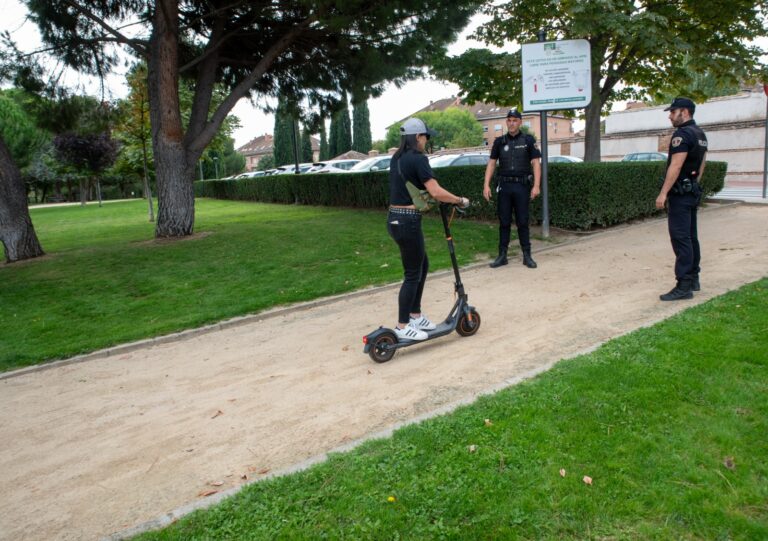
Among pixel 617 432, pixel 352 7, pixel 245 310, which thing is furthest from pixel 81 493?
pixel 352 7

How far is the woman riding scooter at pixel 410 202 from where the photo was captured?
4602 mm

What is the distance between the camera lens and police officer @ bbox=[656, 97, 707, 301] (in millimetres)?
5840

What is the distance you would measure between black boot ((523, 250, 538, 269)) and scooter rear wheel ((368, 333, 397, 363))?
3892mm

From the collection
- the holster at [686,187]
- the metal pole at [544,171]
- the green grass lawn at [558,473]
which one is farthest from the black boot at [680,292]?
the metal pole at [544,171]

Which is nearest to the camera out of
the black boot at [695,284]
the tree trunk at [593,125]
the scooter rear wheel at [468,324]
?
the scooter rear wheel at [468,324]

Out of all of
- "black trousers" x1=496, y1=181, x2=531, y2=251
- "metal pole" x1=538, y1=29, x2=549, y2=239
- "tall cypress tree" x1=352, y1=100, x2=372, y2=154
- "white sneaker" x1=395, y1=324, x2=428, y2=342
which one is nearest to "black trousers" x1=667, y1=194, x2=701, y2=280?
"black trousers" x1=496, y1=181, x2=531, y2=251

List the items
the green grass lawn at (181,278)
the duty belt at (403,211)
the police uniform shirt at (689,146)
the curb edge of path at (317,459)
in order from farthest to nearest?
the green grass lawn at (181,278) → the police uniform shirt at (689,146) → the duty belt at (403,211) → the curb edge of path at (317,459)

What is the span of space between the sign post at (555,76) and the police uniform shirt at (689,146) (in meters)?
3.73

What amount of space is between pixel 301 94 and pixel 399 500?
13.6 metres

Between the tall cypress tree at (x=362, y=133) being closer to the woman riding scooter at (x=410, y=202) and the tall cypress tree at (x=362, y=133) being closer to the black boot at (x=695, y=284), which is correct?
the black boot at (x=695, y=284)

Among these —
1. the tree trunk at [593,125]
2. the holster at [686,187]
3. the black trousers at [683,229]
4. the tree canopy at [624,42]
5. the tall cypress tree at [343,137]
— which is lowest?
the black trousers at [683,229]

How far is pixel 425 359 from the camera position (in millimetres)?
4918

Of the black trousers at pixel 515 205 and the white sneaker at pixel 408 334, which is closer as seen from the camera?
the white sneaker at pixel 408 334

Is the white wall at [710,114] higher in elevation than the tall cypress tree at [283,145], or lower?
lower
